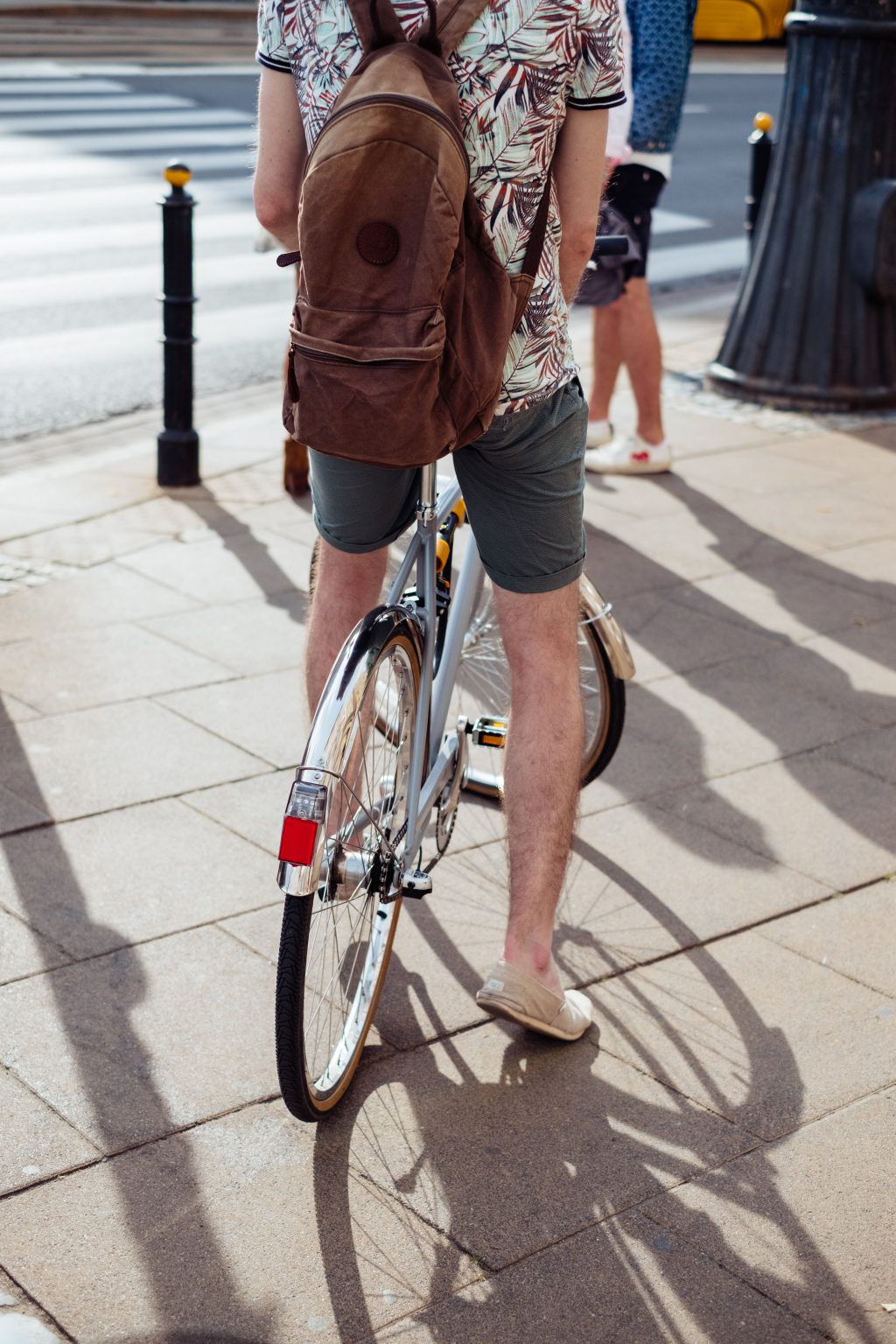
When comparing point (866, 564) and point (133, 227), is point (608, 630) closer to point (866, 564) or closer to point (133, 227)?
point (866, 564)

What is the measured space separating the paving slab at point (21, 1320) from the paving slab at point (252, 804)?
143 centimetres

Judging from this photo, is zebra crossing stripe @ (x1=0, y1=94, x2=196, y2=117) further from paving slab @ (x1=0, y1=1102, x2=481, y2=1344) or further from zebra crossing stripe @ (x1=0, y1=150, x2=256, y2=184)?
paving slab @ (x1=0, y1=1102, x2=481, y2=1344)

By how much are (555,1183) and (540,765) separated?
0.74 metres

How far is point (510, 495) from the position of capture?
9.40ft

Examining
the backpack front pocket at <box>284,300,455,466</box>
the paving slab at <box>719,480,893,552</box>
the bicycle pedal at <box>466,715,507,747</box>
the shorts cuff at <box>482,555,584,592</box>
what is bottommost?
the paving slab at <box>719,480,893,552</box>

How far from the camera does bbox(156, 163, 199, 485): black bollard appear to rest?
6.04m

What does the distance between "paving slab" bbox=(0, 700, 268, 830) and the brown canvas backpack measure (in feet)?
5.39

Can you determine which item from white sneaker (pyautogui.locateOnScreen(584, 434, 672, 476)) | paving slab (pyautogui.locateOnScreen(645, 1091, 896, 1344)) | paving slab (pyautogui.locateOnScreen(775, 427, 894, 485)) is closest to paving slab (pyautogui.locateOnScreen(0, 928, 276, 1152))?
paving slab (pyautogui.locateOnScreen(645, 1091, 896, 1344))

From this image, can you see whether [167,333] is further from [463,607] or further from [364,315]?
[364,315]

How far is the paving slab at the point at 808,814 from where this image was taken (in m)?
3.83

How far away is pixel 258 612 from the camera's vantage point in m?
5.14

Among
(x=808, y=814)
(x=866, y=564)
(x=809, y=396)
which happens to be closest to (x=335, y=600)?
(x=808, y=814)

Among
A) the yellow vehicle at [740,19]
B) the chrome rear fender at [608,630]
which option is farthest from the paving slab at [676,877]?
the yellow vehicle at [740,19]

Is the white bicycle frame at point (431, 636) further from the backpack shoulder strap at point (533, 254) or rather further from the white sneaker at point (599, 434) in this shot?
the white sneaker at point (599, 434)
